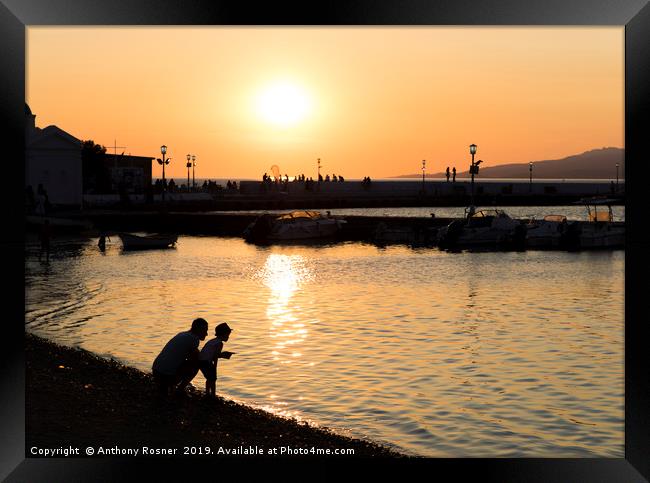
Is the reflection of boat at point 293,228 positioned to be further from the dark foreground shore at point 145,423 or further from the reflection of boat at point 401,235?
the dark foreground shore at point 145,423

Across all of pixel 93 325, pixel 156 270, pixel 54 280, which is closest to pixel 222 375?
pixel 93 325

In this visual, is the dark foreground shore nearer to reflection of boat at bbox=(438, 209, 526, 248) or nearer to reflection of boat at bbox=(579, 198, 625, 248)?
reflection of boat at bbox=(438, 209, 526, 248)

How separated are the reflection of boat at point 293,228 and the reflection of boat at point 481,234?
1196 cm

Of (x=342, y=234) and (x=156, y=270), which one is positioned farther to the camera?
(x=342, y=234)

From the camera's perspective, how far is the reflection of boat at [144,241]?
5572 centimetres

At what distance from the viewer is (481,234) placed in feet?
208

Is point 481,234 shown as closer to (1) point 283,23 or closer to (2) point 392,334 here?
(2) point 392,334

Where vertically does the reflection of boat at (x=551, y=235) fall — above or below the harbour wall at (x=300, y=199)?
below

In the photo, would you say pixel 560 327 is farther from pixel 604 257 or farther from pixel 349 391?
pixel 604 257

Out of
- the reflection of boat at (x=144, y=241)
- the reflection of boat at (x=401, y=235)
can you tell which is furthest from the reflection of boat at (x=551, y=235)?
the reflection of boat at (x=144, y=241)

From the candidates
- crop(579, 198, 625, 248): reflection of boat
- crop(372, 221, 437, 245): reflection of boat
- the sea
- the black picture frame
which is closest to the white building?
the sea

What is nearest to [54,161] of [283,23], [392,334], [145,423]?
[392,334]

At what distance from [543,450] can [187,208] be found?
294 ft

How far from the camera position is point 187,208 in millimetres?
100875
